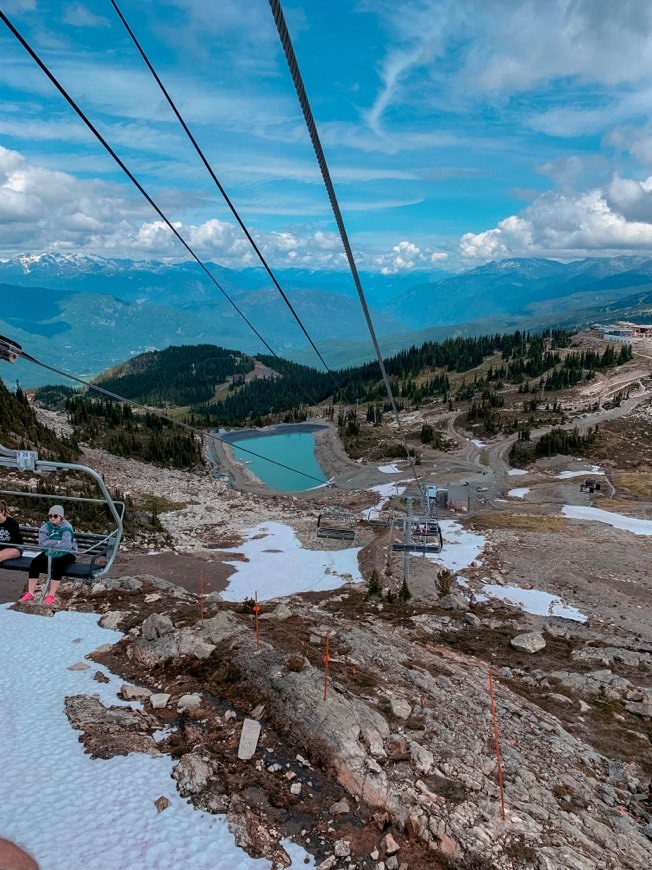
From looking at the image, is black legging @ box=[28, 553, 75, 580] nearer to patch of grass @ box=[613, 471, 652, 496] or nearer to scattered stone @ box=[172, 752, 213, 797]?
scattered stone @ box=[172, 752, 213, 797]

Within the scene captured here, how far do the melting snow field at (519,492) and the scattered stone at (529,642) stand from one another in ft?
161

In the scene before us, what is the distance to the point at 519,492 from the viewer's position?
7119cm

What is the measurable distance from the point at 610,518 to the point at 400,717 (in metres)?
51.6

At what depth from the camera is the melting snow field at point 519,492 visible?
228 ft

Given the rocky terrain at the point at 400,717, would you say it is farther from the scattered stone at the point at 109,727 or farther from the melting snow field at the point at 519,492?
the melting snow field at the point at 519,492

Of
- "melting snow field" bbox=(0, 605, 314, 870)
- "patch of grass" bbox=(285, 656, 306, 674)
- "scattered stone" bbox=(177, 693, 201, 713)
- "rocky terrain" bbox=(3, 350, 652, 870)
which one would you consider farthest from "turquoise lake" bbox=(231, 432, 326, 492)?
"melting snow field" bbox=(0, 605, 314, 870)

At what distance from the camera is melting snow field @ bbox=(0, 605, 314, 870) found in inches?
336

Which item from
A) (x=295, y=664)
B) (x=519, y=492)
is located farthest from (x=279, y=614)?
(x=519, y=492)

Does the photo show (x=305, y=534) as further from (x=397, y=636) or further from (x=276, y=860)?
(x=276, y=860)

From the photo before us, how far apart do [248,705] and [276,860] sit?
4342mm

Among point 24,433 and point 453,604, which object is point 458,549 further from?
point 24,433

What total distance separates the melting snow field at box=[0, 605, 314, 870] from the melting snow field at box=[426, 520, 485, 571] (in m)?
→ 31.3

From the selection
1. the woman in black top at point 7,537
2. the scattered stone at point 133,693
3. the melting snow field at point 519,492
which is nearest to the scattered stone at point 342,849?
the scattered stone at point 133,693

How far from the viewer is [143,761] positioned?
35.5 ft
